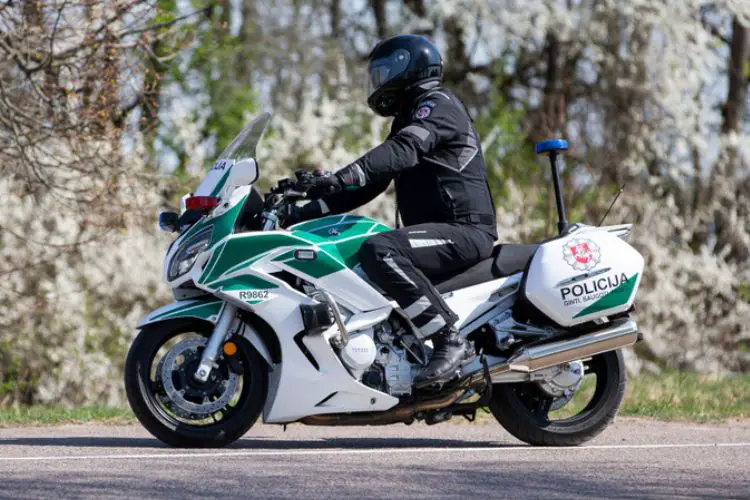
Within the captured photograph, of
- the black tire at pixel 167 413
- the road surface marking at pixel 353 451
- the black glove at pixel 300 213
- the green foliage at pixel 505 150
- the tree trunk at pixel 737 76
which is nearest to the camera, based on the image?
the road surface marking at pixel 353 451

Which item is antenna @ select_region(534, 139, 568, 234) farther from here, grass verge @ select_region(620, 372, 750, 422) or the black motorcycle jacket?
grass verge @ select_region(620, 372, 750, 422)

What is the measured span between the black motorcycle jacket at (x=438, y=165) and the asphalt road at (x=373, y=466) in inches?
49.2

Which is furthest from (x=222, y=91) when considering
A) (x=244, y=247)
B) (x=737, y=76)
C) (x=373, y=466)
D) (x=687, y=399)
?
(x=373, y=466)

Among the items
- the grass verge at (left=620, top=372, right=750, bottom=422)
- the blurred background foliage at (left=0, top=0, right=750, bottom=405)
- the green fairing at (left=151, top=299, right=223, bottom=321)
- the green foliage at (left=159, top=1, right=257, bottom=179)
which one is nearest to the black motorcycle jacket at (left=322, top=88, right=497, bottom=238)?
the green fairing at (left=151, top=299, right=223, bottom=321)

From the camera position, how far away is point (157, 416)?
277 inches

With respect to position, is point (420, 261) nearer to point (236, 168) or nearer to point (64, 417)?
point (236, 168)

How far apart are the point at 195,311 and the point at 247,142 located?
982 mm

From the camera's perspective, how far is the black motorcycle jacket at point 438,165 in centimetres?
716

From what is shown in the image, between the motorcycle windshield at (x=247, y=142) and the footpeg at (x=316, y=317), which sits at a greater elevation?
the motorcycle windshield at (x=247, y=142)

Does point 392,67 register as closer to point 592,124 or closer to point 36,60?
point 36,60

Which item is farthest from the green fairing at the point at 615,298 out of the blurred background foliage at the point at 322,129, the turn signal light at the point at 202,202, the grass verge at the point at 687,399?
the blurred background foliage at the point at 322,129

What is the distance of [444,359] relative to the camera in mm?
7098

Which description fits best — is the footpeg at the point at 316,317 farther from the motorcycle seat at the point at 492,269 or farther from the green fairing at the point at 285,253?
the motorcycle seat at the point at 492,269

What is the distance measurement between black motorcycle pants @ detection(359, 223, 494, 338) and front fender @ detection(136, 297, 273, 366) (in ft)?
2.18
